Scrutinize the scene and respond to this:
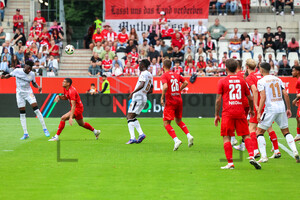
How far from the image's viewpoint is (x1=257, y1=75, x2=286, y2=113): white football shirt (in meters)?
11.2

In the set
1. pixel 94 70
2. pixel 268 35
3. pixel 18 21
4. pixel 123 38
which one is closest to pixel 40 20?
pixel 18 21

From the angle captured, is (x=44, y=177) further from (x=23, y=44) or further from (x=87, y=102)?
(x=23, y=44)

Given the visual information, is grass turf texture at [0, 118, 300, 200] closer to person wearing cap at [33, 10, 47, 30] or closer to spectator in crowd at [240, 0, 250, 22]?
person wearing cap at [33, 10, 47, 30]

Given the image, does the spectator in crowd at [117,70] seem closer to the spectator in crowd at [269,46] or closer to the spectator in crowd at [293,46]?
the spectator in crowd at [269,46]

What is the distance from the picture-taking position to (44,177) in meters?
9.78

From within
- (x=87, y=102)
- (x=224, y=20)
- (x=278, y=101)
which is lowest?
(x=87, y=102)

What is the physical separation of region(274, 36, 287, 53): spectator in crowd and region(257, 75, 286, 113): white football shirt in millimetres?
20647

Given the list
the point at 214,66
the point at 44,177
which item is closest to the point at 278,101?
the point at 44,177

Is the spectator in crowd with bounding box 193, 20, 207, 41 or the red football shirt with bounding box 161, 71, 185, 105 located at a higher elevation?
the spectator in crowd with bounding box 193, 20, 207, 41

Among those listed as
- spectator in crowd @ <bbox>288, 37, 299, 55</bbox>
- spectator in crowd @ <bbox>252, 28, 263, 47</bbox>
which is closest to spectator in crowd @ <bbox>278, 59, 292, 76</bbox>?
spectator in crowd @ <bbox>288, 37, 299, 55</bbox>

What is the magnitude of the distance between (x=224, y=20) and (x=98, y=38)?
26.7 feet

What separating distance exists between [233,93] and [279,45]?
21691 millimetres

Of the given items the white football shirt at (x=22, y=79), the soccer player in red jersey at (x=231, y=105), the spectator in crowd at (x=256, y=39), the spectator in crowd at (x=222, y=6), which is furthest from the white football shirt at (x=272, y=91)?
the spectator in crowd at (x=222, y=6)

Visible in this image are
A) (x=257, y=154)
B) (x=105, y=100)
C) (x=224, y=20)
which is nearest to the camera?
(x=257, y=154)
